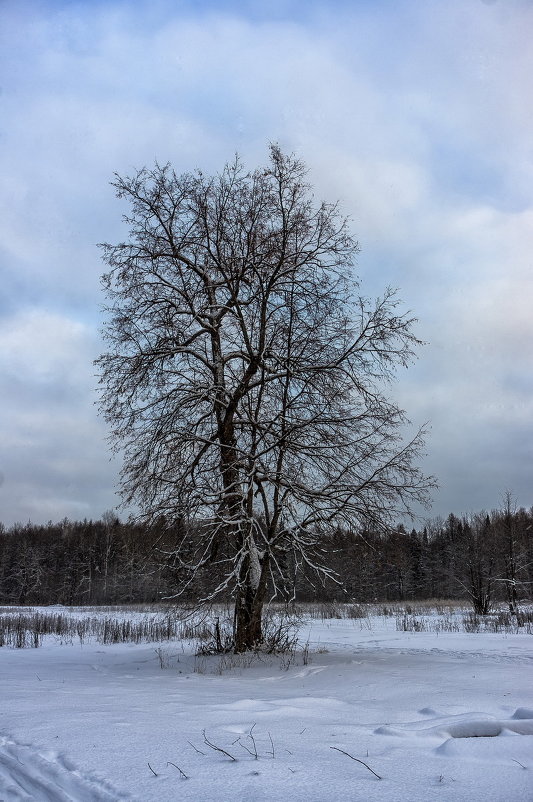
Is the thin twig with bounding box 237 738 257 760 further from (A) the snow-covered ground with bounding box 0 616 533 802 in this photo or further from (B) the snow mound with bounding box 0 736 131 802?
(B) the snow mound with bounding box 0 736 131 802

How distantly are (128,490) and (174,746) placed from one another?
6.87m

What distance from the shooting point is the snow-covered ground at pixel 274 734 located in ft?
9.75

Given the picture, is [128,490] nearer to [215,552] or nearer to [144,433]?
[144,433]

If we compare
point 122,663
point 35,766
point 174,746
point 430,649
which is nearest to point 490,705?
point 174,746

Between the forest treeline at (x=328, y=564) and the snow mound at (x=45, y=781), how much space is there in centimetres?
590

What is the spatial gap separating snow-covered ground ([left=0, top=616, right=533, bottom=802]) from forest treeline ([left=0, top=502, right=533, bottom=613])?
6.33 ft

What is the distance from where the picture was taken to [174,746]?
3715mm

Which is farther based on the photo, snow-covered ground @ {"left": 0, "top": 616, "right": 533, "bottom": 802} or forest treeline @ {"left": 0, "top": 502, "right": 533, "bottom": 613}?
forest treeline @ {"left": 0, "top": 502, "right": 533, "bottom": 613}

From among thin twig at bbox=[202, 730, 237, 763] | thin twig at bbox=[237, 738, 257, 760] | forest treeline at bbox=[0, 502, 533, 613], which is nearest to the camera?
thin twig at bbox=[202, 730, 237, 763]

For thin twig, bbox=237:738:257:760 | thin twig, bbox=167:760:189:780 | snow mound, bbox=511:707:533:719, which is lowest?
snow mound, bbox=511:707:533:719

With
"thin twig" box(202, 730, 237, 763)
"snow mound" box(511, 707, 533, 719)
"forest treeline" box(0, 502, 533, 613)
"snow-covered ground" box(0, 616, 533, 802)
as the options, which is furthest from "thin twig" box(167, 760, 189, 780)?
"forest treeline" box(0, 502, 533, 613)

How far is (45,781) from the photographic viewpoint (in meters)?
3.12

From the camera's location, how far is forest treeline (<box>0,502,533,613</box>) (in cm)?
1023

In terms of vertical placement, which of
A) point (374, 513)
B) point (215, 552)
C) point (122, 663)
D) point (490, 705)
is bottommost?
point (122, 663)
